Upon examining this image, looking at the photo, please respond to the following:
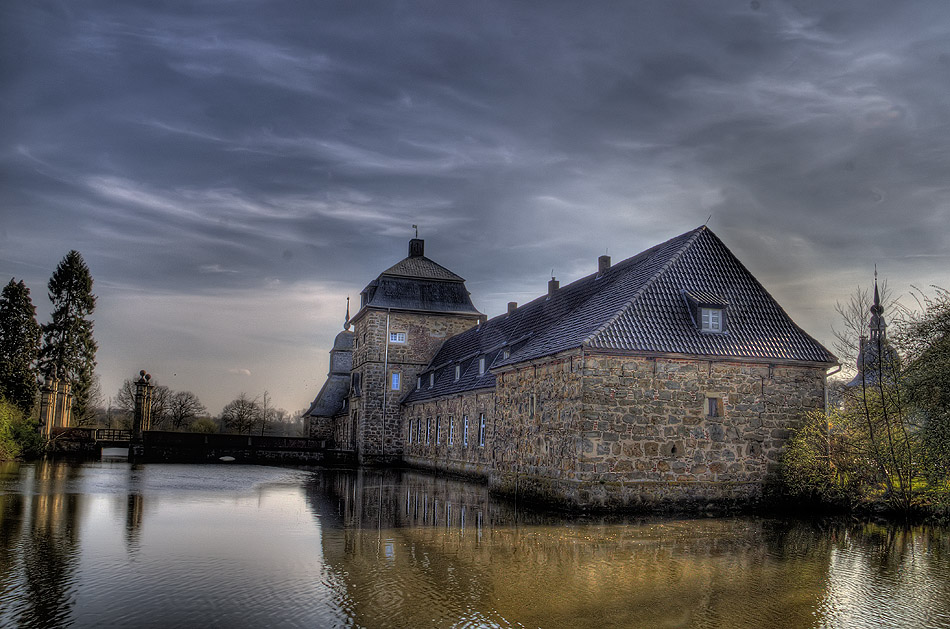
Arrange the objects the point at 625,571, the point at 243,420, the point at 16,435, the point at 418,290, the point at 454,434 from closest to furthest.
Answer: the point at 625,571
the point at 454,434
the point at 16,435
the point at 418,290
the point at 243,420

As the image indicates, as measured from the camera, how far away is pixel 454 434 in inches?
1235

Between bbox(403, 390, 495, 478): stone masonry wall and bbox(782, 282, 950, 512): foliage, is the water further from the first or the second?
bbox(403, 390, 495, 478): stone masonry wall

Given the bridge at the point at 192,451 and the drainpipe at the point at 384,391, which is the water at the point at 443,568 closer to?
A: the drainpipe at the point at 384,391

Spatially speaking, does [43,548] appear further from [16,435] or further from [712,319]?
[16,435]

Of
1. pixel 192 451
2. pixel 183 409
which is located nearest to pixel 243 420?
pixel 183 409

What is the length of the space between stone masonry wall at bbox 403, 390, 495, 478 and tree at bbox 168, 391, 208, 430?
157ft

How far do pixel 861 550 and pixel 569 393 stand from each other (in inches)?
279

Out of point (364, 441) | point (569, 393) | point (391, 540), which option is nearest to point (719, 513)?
point (569, 393)

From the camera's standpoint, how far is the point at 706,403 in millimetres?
18062

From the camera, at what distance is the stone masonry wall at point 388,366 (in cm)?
4047

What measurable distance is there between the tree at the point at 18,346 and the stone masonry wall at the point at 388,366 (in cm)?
1722

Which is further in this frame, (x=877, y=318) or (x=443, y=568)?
(x=877, y=318)

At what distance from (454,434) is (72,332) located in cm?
2978

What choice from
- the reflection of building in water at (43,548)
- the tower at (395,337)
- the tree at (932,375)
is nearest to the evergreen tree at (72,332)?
the tower at (395,337)
